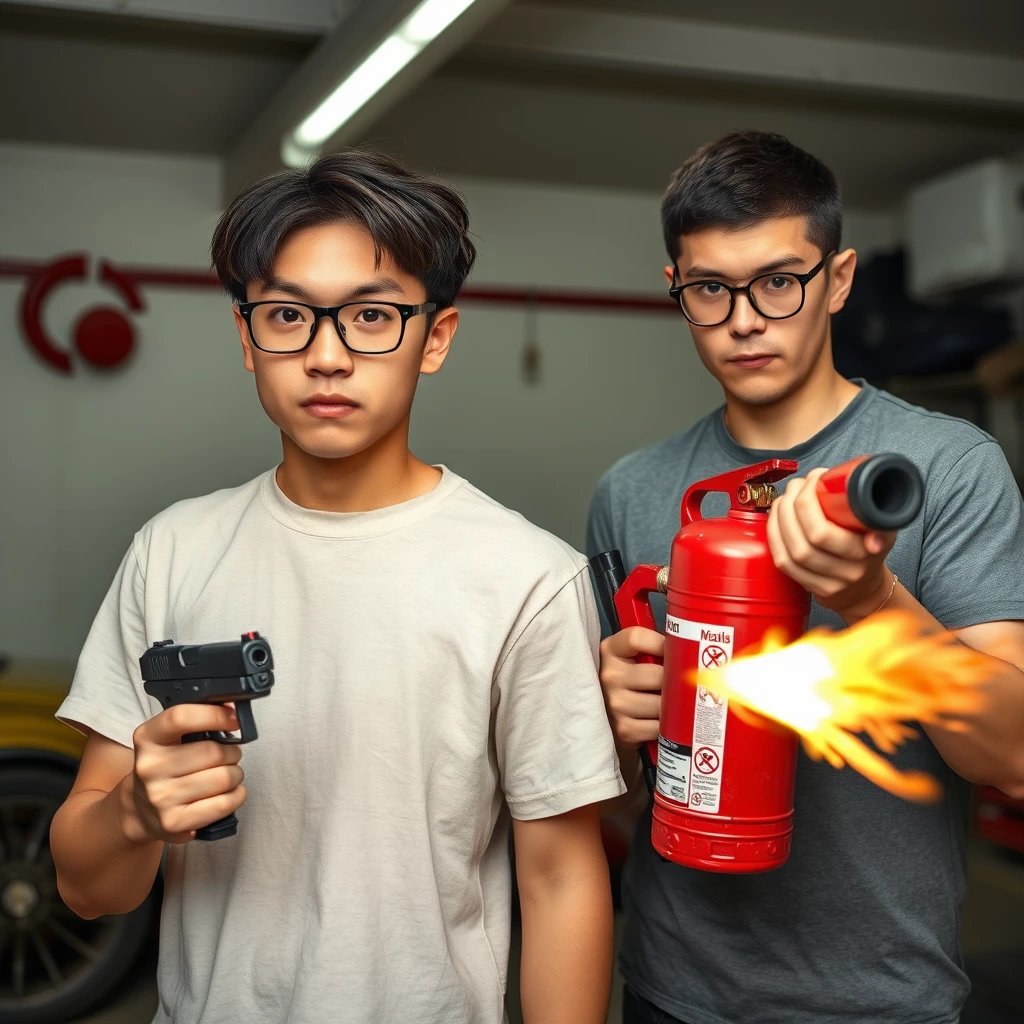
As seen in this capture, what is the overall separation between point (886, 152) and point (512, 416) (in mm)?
2317

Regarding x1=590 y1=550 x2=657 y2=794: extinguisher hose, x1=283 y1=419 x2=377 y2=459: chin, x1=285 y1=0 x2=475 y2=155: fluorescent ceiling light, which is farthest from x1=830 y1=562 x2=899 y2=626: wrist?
x1=285 y1=0 x2=475 y2=155: fluorescent ceiling light

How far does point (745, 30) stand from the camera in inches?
156

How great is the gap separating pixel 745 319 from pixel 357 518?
0.65m

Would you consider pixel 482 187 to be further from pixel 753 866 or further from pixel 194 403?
Result: pixel 753 866

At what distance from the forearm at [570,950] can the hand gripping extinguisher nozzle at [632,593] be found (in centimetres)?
20

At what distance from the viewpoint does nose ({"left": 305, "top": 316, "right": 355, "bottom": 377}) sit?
1314 millimetres

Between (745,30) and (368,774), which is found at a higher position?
(745,30)

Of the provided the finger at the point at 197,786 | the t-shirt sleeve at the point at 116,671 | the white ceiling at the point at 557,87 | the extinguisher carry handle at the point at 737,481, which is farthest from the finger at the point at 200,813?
the white ceiling at the point at 557,87

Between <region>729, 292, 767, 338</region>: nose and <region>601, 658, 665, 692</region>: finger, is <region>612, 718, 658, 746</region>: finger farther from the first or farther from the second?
<region>729, 292, 767, 338</region>: nose

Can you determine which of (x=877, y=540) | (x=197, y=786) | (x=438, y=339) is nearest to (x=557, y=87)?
(x=438, y=339)

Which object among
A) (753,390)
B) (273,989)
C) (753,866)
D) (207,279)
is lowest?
(273,989)

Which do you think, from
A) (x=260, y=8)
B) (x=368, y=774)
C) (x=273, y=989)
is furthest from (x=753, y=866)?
(x=260, y=8)

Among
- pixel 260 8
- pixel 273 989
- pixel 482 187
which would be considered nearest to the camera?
pixel 273 989

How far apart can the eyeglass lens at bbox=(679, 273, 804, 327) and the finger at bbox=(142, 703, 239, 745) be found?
3.02ft
